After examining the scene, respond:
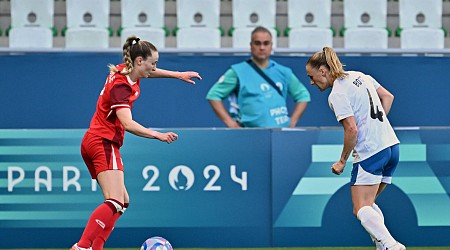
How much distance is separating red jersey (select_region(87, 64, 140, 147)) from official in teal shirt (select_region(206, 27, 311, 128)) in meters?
2.73

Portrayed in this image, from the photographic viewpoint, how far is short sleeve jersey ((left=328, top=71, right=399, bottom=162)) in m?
7.39

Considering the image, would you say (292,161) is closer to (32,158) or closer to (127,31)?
(32,158)

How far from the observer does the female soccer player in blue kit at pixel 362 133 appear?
7395mm

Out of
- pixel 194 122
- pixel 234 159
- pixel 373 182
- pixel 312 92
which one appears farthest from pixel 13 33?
pixel 373 182

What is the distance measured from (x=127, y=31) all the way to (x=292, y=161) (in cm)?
465

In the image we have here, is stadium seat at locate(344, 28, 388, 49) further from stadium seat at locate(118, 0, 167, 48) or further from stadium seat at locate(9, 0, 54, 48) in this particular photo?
stadium seat at locate(9, 0, 54, 48)

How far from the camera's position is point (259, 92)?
10352 mm

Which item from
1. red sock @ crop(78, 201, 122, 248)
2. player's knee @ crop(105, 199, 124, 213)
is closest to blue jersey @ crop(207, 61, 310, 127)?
player's knee @ crop(105, 199, 124, 213)

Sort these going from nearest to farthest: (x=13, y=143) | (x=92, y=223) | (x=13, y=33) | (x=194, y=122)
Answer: (x=92, y=223), (x=13, y=143), (x=194, y=122), (x=13, y=33)

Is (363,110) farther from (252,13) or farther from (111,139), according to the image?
(252,13)

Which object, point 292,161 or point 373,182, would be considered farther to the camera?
point 292,161

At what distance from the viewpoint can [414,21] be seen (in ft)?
46.3

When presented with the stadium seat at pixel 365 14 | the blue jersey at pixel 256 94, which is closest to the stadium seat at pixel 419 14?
the stadium seat at pixel 365 14

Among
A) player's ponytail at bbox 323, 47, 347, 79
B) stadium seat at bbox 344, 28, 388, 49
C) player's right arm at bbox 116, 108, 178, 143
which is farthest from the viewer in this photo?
stadium seat at bbox 344, 28, 388, 49
